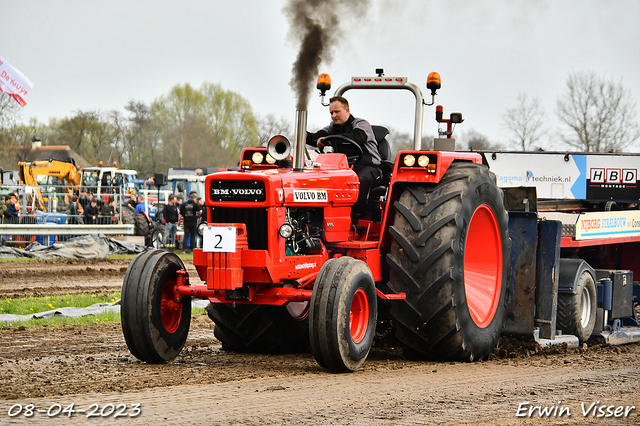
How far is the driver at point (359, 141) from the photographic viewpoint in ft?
24.2

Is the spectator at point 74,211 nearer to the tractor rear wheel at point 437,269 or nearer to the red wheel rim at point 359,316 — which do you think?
the tractor rear wheel at point 437,269

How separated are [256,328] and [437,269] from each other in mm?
1803

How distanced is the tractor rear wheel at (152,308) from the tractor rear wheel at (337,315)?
133cm

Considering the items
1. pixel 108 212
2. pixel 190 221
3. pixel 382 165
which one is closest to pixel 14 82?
pixel 108 212

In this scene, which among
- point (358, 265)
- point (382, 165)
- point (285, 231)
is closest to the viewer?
point (358, 265)

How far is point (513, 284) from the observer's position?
7.98 m

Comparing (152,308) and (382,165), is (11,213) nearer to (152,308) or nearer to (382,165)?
(382,165)

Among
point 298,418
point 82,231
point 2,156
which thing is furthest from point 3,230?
point 2,156

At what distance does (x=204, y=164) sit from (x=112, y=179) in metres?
22.1

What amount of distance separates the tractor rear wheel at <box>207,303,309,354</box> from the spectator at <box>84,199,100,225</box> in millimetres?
14724

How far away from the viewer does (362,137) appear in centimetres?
741

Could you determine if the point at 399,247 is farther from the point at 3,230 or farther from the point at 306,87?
the point at 3,230

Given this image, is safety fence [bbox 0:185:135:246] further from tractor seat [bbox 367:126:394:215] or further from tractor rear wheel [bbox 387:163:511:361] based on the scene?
tractor rear wheel [bbox 387:163:511:361]

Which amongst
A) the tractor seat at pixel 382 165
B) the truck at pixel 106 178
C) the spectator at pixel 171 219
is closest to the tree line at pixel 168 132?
the truck at pixel 106 178
